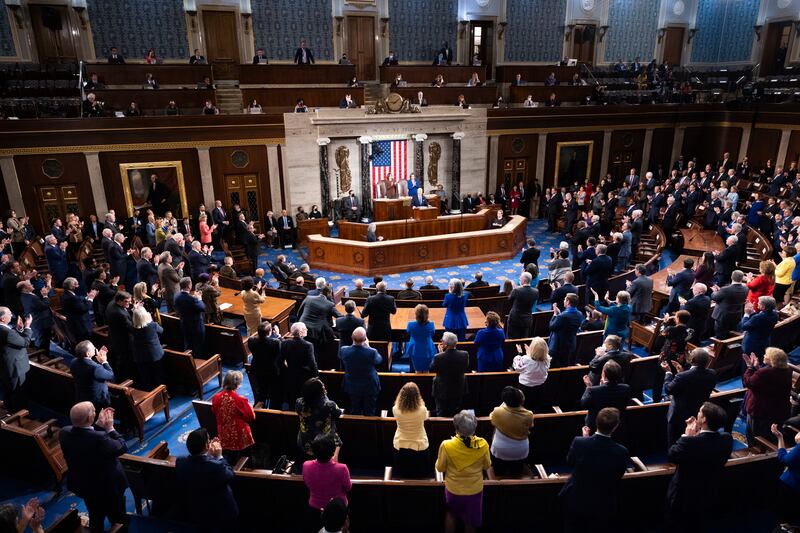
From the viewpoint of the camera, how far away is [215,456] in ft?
11.3

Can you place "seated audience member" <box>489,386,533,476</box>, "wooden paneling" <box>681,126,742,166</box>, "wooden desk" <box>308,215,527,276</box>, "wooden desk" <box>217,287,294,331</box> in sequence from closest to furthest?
"seated audience member" <box>489,386,533,476</box> → "wooden desk" <box>217,287,294,331</box> → "wooden desk" <box>308,215,527,276</box> → "wooden paneling" <box>681,126,742,166</box>

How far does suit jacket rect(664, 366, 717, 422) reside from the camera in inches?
175

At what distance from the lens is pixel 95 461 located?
3723 millimetres

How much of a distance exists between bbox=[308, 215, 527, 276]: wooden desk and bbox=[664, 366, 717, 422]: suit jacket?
8.20 metres

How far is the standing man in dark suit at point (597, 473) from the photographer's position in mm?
3303

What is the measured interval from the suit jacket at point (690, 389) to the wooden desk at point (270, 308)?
5379 millimetres

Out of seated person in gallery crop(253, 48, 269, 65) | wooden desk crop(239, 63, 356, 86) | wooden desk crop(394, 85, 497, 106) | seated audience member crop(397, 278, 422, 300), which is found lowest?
seated audience member crop(397, 278, 422, 300)

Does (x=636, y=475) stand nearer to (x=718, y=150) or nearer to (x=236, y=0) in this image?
(x=236, y=0)

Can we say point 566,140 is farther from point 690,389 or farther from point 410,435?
point 410,435

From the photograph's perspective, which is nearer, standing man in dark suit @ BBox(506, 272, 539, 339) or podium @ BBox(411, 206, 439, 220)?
standing man in dark suit @ BBox(506, 272, 539, 339)

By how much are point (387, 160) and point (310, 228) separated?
3953 millimetres

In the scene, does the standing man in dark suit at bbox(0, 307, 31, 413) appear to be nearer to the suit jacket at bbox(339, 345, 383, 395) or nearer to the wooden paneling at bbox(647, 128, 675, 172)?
the suit jacket at bbox(339, 345, 383, 395)

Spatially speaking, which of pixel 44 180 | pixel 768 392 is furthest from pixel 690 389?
pixel 44 180

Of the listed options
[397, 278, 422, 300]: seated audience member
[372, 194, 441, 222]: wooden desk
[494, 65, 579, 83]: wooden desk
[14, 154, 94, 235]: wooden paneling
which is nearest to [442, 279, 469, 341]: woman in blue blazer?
[397, 278, 422, 300]: seated audience member
